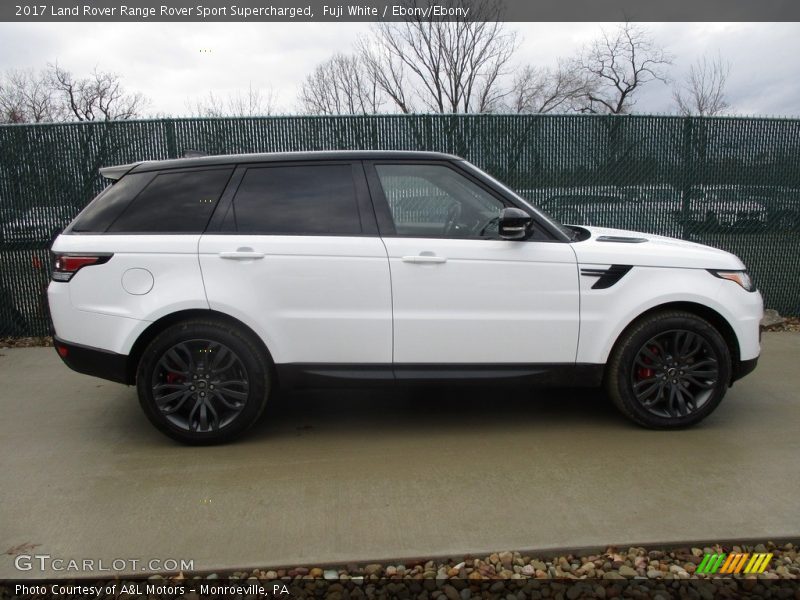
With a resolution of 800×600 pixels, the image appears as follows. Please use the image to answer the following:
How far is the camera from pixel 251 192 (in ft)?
12.9

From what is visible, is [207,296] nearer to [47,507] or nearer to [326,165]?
[326,165]

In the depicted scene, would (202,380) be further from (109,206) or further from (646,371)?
(646,371)

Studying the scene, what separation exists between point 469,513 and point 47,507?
2.19m

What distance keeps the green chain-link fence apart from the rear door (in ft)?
9.72

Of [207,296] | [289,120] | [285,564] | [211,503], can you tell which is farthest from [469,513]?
[289,120]

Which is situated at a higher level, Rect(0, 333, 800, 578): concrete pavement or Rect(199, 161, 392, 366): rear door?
Rect(199, 161, 392, 366): rear door

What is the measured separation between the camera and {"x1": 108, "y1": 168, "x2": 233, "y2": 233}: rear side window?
387cm

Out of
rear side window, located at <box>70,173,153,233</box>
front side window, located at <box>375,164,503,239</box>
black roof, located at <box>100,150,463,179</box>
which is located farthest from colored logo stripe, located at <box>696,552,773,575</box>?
rear side window, located at <box>70,173,153,233</box>

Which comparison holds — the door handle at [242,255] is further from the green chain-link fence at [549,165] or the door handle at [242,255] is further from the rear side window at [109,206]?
the green chain-link fence at [549,165]

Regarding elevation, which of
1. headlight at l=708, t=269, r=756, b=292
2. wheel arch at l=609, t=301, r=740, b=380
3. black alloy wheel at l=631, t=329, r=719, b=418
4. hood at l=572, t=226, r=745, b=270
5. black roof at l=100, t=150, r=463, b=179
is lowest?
black alloy wheel at l=631, t=329, r=719, b=418

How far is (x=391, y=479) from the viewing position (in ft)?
11.5

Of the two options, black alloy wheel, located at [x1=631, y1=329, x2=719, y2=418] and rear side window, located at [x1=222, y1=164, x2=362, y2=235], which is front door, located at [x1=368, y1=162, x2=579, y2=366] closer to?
rear side window, located at [x1=222, y1=164, x2=362, y2=235]

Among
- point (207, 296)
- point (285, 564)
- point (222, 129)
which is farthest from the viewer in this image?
point (222, 129)

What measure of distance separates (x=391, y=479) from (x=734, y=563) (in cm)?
171
